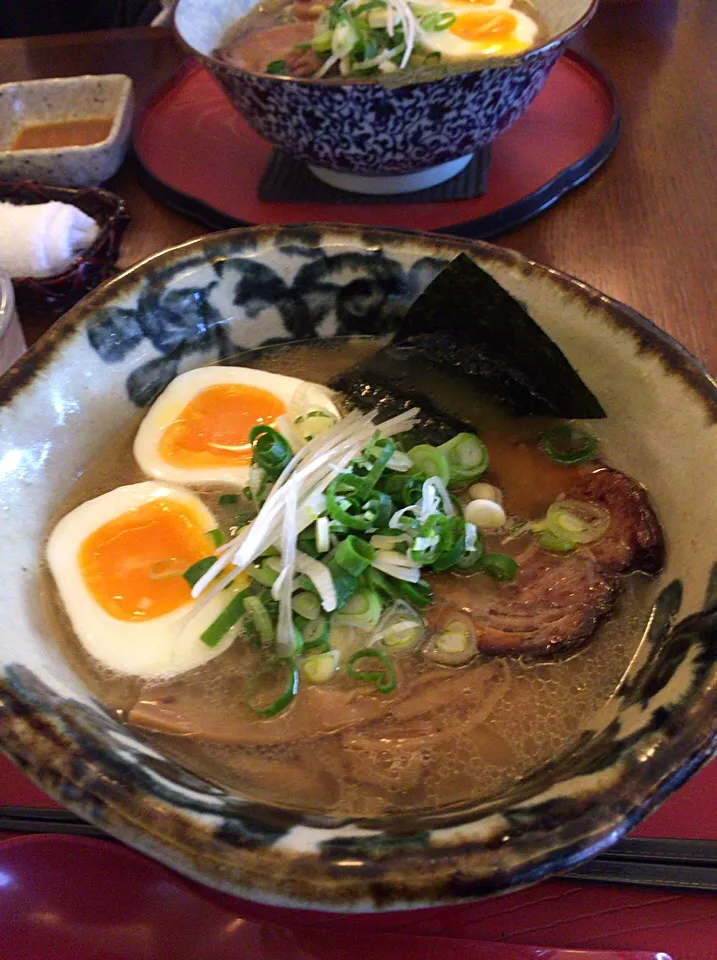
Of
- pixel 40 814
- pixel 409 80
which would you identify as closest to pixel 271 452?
pixel 40 814

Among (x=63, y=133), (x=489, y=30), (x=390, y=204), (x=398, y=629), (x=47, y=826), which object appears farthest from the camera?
(x=63, y=133)

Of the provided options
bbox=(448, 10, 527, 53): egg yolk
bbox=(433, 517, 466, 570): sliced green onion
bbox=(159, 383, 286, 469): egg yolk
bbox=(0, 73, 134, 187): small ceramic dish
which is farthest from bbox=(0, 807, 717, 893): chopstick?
bbox=(448, 10, 527, 53): egg yolk

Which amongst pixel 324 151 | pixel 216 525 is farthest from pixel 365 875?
pixel 324 151

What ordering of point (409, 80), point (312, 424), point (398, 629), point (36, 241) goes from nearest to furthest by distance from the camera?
point (398, 629) → point (312, 424) → point (409, 80) → point (36, 241)

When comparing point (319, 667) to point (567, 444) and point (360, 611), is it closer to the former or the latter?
point (360, 611)

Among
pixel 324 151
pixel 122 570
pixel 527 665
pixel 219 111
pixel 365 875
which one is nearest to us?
pixel 365 875

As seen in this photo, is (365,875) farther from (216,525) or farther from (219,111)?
(219,111)
